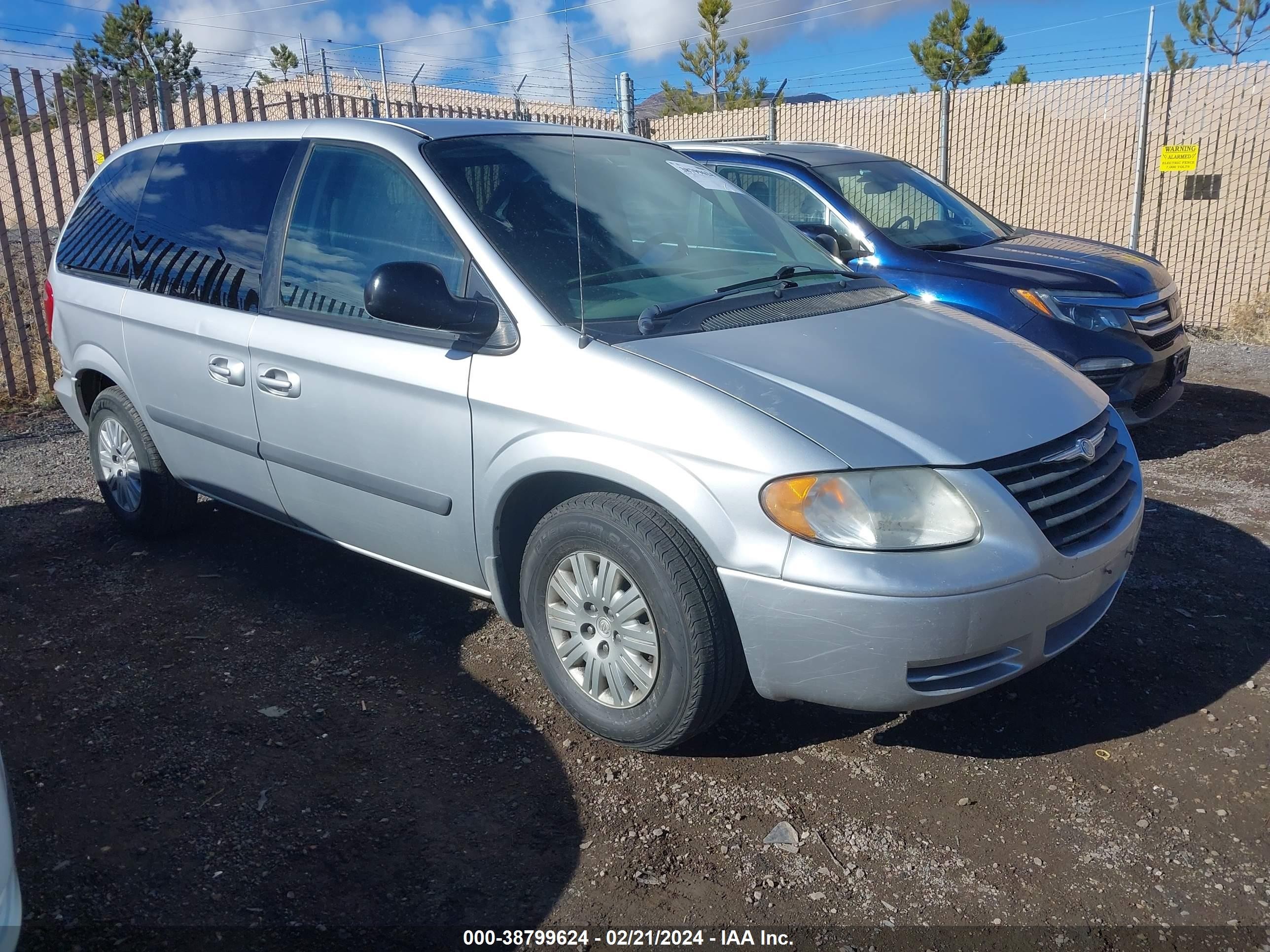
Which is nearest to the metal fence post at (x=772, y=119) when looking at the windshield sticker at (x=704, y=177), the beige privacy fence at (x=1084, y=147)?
the beige privacy fence at (x=1084, y=147)

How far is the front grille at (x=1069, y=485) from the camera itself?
2863 millimetres

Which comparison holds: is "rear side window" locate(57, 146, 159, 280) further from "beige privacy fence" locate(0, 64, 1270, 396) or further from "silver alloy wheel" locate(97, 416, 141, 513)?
"beige privacy fence" locate(0, 64, 1270, 396)

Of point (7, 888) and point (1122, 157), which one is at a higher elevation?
point (1122, 157)

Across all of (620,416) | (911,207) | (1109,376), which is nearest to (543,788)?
(620,416)

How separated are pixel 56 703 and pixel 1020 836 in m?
3.17

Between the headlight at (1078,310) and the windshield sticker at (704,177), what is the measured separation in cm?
262

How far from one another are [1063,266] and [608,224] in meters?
4.02

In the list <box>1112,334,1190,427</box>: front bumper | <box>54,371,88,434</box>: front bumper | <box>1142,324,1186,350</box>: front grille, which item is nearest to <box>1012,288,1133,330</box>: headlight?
<box>1142,324,1186,350</box>: front grille

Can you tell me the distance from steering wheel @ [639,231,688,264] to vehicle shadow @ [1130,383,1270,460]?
12.1 feet

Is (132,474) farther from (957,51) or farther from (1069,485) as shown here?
(957,51)

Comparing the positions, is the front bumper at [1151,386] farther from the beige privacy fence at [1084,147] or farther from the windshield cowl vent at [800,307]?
the beige privacy fence at [1084,147]

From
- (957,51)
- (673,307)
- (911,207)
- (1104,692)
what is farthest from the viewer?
(957,51)

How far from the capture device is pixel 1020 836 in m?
2.84

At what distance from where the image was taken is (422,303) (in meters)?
3.18
